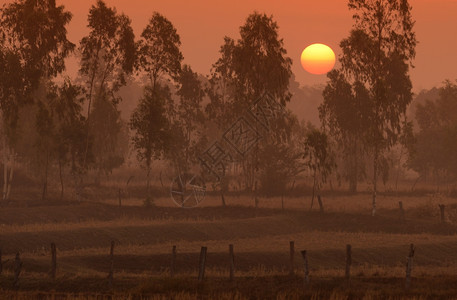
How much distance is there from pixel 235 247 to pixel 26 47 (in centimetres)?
3965

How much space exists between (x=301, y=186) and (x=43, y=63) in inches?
1244

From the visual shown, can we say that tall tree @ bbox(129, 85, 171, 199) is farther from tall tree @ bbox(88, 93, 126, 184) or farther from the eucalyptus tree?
tall tree @ bbox(88, 93, 126, 184)

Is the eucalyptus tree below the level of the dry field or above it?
above

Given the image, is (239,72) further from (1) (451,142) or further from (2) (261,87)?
(1) (451,142)

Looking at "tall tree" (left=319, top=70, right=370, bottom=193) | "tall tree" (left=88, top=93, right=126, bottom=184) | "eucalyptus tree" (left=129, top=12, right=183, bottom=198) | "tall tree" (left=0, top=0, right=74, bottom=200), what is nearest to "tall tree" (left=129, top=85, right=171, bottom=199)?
"eucalyptus tree" (left=129, top=12, right=183, bottom=198)

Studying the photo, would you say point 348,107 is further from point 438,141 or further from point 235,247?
point 235,247

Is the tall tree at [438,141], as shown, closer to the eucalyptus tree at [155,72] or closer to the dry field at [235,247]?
the dry field at [235,247]

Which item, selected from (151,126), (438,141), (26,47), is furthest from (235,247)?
(438,141)

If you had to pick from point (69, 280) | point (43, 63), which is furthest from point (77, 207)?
point (69, 280)

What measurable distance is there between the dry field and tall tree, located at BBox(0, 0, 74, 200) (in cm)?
1182

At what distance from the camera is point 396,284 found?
1330 inches

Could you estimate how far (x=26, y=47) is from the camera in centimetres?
7862

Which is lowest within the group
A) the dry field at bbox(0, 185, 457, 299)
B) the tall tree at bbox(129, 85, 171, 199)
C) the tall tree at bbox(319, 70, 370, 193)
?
the dry field at bbox(0, 185, 457, 299)

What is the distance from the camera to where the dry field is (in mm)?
32250
